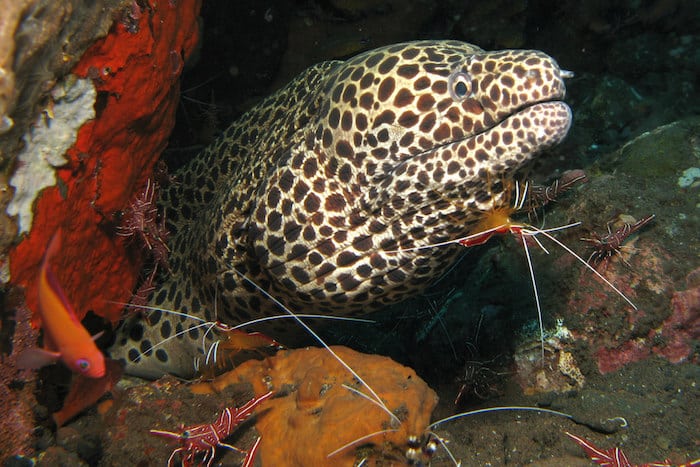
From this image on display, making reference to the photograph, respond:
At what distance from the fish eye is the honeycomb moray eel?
5.75ft

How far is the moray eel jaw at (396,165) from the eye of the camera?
106 inches

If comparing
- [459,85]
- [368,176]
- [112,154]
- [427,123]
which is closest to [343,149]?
[368,176]

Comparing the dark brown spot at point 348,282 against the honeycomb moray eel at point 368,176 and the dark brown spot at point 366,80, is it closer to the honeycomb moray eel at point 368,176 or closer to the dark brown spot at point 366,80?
the honeycomb moray eel at point 368,176

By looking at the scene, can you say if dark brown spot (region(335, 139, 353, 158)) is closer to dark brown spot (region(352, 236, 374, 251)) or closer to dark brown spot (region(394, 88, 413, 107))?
dark brown spot (region(394, 88, 413, 107))

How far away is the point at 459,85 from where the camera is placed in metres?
2.86

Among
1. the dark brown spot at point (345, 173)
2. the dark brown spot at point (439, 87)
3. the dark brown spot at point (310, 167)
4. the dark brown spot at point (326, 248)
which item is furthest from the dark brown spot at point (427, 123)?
the dark brown spot at point (326, 248)

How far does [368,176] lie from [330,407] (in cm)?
140

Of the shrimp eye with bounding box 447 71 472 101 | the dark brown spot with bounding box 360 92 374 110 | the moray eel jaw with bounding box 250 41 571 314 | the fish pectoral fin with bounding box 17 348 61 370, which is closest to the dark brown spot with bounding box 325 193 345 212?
the moray eel jaw with bounding box 250 41 571 314

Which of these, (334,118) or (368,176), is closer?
(368,176)

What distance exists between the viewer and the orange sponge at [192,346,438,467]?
2258 millimetres

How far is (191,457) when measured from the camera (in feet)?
8.30

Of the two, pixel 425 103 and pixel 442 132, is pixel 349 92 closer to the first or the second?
pixel 425 103

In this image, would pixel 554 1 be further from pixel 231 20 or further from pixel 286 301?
pixel 286 301

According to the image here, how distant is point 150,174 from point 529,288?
10.3 feet
